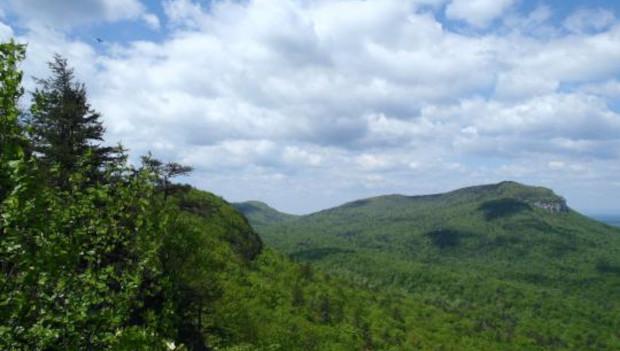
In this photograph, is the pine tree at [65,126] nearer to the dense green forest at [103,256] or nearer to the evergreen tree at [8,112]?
the dense green forest at [103,256]

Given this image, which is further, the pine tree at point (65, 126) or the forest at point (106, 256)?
the pine tree at point (65, 126)

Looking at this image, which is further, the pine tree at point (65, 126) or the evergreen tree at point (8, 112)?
the pine tree at point (65, 126)

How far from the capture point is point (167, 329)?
56.1ft

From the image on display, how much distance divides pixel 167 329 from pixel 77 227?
5845 mm

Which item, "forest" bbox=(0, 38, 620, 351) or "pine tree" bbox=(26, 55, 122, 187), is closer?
"forest" bbox=(0, 38, 620, 351)

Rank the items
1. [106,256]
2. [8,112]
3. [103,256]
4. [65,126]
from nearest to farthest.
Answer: [8,112]
[103,256]
[106,256]
[65,126]

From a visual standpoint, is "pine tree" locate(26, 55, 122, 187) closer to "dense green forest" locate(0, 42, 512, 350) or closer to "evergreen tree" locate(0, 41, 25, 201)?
"dense green forest" locate(0, 42, 512, 350)

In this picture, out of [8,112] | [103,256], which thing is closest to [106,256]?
[103,256]

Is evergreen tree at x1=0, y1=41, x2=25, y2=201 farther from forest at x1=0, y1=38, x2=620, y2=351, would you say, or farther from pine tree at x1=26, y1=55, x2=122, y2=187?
pine tree at x1=26, y1=55, x2=122, y2=187

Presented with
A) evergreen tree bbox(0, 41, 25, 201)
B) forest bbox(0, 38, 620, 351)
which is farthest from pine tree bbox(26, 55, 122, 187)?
evergreen tree bbox(0, 41, 25, 201)

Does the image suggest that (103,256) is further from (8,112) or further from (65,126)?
(65,126)

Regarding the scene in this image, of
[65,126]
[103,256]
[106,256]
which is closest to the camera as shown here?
[103,256]

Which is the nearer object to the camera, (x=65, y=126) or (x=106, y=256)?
(x=106, y=256)

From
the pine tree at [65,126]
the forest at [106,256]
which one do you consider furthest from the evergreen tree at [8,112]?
the pine tree at [65,126]
